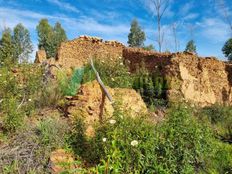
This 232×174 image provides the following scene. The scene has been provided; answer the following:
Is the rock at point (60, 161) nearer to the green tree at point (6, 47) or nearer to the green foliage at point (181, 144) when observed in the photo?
the green foliage at point (181, 144)

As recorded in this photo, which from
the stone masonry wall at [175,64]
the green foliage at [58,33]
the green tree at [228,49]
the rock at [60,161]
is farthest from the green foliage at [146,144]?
the green foliage at [58,33]

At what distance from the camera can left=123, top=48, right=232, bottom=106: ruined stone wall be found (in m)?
14.2

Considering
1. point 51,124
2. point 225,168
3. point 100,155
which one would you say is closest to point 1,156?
point 51,124

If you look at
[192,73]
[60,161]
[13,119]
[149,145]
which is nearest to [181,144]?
[149,145]

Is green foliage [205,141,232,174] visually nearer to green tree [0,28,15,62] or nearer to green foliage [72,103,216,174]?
green foliage [72,103,216,174]

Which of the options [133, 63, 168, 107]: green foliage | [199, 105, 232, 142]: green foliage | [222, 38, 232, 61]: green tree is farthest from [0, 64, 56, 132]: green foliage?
[222, 38, 232, 61]: green tree

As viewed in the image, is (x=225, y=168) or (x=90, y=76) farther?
(x=90, y=76)

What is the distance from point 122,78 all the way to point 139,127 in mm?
5005

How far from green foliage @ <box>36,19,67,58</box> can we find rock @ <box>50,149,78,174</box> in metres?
32.6

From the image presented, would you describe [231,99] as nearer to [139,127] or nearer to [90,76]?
[90,76]

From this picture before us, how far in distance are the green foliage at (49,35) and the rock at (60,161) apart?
3263 cm

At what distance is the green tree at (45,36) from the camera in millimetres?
38938

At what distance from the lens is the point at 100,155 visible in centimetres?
550

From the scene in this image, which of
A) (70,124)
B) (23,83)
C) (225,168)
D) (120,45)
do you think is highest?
(120,45)
